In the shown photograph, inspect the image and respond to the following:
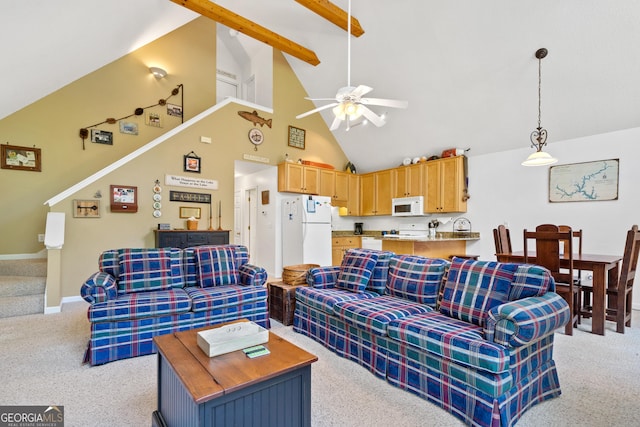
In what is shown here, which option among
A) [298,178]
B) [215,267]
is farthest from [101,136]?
[215,267]

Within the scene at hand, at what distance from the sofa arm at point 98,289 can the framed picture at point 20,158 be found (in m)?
3.62

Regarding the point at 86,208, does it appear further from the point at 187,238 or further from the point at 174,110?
the point at 174,110

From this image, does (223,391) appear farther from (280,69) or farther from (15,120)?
(280,69)

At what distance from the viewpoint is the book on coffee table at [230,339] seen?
5.06 feet

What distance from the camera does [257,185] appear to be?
6.83 m

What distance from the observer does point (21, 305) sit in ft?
11.8

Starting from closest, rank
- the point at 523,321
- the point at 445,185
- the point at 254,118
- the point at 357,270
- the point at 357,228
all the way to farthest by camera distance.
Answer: the point at 523,321 → the point at 357,270 → the point at 445,185 → the point at 254,118 → the point at 357,228

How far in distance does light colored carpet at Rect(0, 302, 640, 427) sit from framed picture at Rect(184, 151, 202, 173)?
2967mm

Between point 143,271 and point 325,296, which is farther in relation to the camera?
point 143,271

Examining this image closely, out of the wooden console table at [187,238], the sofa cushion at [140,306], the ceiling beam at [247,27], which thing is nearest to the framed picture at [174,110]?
the ceiling beam at [247,27]

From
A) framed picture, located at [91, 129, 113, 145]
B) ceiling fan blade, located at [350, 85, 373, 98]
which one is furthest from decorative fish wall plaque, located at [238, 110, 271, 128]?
ceiling fan blade, located at [350, 85, 373, 98]

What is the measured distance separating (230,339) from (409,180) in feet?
17.1

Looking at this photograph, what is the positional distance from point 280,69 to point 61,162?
4365 mm

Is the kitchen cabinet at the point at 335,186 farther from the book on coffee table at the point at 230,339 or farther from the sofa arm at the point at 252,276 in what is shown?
the book on coffee table at the point at 230,339
